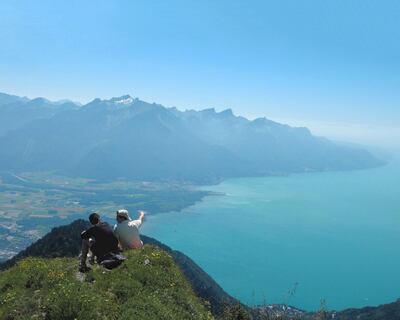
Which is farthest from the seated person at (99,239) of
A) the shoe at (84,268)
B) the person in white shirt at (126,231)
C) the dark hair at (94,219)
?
the person in white shirt at (126,231)

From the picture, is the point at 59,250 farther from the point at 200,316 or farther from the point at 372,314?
the point at 372,314

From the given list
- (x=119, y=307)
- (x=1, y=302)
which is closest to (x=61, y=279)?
(x=1, y=302)

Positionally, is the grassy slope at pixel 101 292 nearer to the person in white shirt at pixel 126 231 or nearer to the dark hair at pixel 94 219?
the person in white shirt at pixel 126 231

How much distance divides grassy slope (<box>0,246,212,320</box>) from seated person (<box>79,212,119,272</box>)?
2.91 ft

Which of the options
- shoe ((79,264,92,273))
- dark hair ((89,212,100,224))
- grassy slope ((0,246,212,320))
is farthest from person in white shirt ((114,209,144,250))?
shoe ((79,264,92,273))

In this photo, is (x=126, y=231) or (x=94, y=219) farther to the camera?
(x=126, y=231)

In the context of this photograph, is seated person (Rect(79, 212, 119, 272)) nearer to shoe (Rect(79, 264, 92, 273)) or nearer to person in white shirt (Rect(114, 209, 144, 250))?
shoe (Rect(79, 264, 92, 273))

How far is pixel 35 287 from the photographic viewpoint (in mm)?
13461

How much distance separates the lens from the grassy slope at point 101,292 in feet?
37.2

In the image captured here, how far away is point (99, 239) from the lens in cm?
1636

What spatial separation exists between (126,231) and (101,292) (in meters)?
5.60

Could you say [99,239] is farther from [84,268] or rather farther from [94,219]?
[84,268]

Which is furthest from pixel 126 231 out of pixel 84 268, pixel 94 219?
pixel 84 268

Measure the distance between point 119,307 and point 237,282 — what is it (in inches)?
7608
